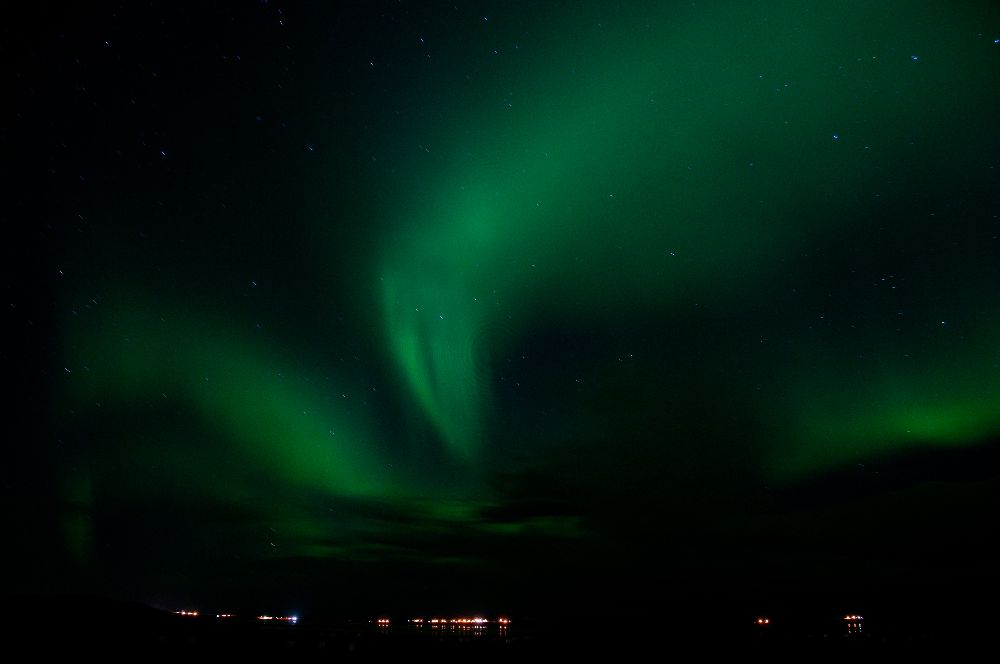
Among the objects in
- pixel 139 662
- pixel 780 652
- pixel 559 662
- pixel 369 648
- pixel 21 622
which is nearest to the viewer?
pixel 139 662

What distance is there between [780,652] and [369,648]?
3059cm

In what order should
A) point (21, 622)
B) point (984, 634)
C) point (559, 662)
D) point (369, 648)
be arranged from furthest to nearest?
point (984, 634) → point (369, 648) → point (559, 662) → point (21, 622)

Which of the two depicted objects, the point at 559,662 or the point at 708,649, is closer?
the point at 559,662

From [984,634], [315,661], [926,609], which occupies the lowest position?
[926,609]

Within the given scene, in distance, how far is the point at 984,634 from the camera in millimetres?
65062

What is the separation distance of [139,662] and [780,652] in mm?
43131

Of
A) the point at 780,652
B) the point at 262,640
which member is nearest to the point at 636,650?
the point at 780,652

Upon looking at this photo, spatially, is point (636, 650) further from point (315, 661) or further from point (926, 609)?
point (926, 609)

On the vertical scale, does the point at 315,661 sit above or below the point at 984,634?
above

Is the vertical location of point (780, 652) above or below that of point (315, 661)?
below

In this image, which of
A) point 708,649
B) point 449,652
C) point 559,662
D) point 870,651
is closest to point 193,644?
point 449,652

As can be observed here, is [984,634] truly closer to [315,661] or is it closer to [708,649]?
[708,649]

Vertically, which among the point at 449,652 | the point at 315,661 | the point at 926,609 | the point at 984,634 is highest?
the point at 315,661

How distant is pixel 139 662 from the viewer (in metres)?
23.8
